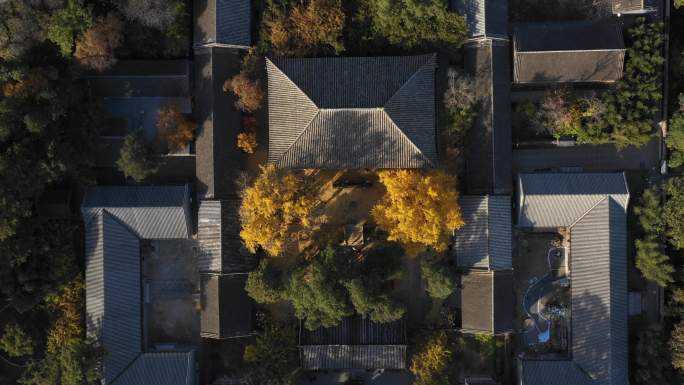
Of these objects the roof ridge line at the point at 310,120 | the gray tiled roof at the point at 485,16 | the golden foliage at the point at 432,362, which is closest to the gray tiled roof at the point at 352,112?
the roof ridge line at the point at 310,120

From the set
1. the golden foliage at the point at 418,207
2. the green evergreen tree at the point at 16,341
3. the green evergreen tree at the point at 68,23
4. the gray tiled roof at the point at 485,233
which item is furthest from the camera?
the gray tiled roof at the point at 485,233

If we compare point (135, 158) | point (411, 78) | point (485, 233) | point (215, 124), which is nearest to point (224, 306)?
point (135, 158)

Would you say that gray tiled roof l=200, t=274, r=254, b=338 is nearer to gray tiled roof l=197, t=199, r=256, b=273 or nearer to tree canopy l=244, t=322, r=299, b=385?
gray tiled roof l=197, t=199, r=256, b=273

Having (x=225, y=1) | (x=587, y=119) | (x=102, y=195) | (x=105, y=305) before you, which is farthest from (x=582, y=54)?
(x=105, y=305)

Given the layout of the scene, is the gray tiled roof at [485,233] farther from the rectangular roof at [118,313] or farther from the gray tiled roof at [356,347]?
the rectangular roof at [118,313]

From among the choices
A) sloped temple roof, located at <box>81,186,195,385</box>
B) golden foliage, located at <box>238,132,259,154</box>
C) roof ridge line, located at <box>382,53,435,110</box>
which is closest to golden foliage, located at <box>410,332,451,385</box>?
sloped temple roof, located at <box>81,186,195,385</box>

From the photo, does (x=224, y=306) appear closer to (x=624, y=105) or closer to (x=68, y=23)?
(x=68, y=23)
